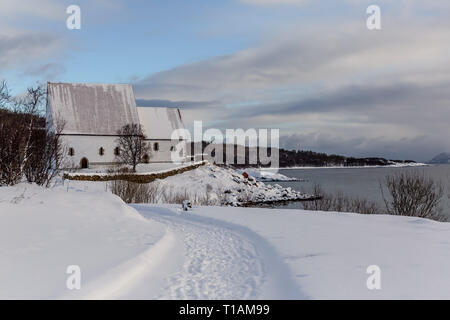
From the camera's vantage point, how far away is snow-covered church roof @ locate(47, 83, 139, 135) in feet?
153

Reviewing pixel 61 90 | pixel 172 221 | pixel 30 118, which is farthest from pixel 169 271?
pixel 61 90

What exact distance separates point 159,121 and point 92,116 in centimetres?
963

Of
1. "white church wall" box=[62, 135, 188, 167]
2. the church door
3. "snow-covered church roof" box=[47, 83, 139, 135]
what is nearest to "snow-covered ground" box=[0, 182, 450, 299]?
"white church wall" box=[62, 135, 188, 167]

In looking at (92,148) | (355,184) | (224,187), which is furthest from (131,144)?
(355,184)

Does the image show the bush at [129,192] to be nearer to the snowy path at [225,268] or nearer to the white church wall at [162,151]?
the snowy path at [225,268]

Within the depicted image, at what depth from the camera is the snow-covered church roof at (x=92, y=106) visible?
46.7 metres

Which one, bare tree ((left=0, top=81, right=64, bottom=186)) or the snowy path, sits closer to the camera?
the snowy path

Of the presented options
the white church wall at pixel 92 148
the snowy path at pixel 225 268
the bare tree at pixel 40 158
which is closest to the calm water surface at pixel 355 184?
the snowy path at pixel 225 268

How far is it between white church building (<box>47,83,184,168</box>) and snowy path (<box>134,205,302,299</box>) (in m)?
35.9

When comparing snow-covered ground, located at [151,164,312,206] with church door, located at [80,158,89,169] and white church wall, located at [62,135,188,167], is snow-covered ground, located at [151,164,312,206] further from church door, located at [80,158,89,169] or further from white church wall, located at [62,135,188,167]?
church door, located at [80,158,89,169]

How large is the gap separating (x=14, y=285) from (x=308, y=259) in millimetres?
5722

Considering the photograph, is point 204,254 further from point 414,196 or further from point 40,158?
point 414,196

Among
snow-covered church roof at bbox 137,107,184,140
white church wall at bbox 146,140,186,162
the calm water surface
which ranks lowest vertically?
the calm water surface
